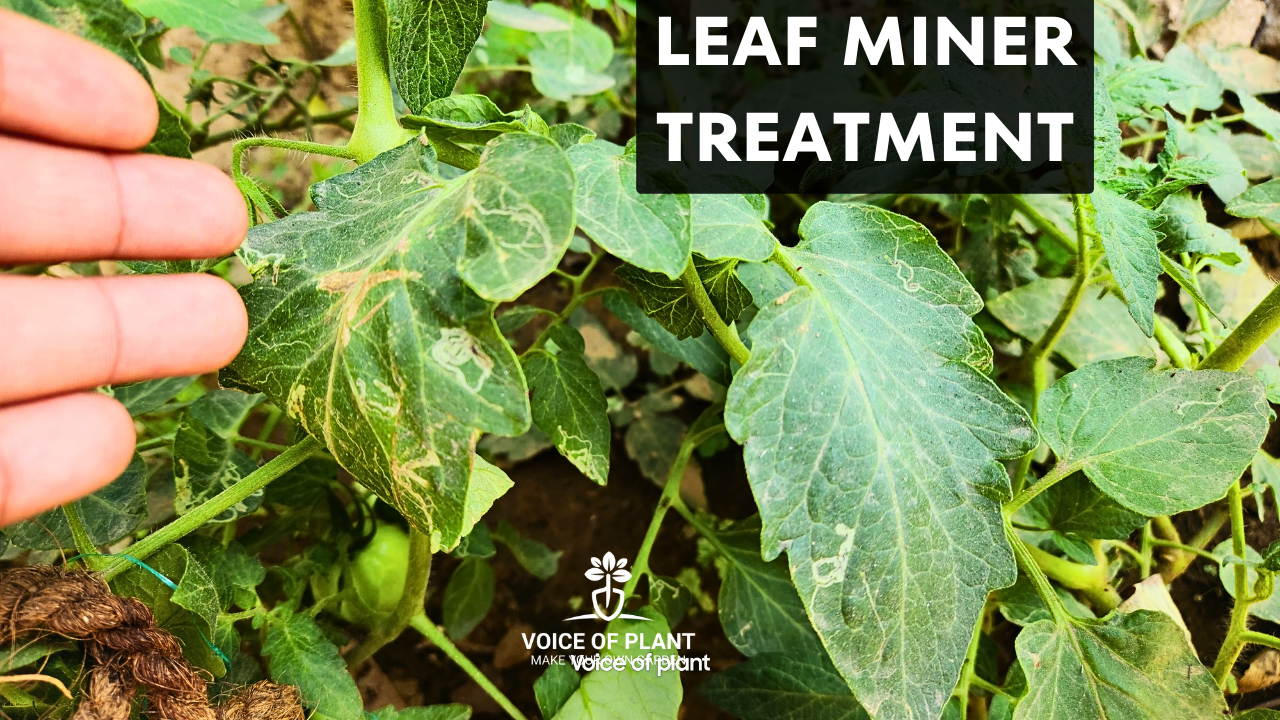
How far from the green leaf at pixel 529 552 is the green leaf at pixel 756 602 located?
368mm

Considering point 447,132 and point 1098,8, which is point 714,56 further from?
point 447,132

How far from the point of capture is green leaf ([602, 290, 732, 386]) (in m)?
1.06

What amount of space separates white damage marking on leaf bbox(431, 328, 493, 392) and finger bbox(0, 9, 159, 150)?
34cm

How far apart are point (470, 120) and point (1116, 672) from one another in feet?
2.88

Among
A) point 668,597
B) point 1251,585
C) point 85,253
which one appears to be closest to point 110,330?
point 85,253

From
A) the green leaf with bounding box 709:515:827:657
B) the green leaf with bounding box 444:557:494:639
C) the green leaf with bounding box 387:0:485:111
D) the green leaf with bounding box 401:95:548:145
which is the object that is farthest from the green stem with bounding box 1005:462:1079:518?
the green leaf with bounding box 444:557:494:639

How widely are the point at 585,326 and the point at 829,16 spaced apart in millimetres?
825

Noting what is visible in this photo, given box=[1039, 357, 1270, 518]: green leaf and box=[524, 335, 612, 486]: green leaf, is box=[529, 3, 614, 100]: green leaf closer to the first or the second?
box=[524, 335, 612, 486]: green leaf

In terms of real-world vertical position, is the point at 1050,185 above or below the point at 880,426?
above

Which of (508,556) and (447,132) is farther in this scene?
(508,556)

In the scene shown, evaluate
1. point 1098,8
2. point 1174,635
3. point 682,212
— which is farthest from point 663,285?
point 1098,8

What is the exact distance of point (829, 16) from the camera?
155cm

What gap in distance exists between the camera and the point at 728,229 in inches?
26.2

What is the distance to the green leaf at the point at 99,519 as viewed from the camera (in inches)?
33.1
